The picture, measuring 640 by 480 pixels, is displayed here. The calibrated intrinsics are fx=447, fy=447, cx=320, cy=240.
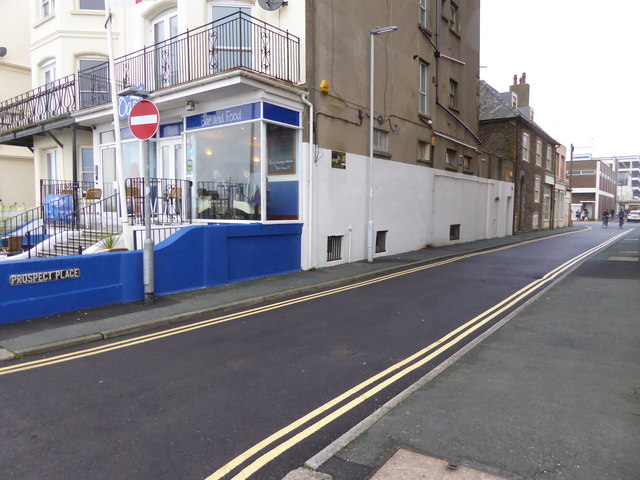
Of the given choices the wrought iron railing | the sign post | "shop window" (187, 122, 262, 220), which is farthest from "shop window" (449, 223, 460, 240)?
the wrought iron railing

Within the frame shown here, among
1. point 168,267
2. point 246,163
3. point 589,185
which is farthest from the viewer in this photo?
point 589,185

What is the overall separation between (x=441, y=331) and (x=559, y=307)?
9.78 feet

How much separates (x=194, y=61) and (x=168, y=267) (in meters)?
6.50

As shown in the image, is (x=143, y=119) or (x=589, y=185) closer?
(x=143, y=119)

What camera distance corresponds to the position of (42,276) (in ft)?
24.1

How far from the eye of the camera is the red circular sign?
8.01 metres

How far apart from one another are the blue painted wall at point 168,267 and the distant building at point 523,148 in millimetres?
22075

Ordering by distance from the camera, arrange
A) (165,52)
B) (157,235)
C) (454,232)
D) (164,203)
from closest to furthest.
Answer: (157,235)
(164,203)
(165,52)
(454,232)

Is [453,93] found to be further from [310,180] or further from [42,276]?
[42,276]

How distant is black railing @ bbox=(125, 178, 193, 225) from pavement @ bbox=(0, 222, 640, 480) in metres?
3.43

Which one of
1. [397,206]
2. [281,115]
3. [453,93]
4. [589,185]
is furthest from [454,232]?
[589,185]

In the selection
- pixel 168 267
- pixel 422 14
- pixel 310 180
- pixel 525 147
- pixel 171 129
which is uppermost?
pixel 422 14

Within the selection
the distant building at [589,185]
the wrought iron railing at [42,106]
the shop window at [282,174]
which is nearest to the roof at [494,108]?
the shop window at [282,174]

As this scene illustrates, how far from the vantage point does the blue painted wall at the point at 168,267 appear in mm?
7215
